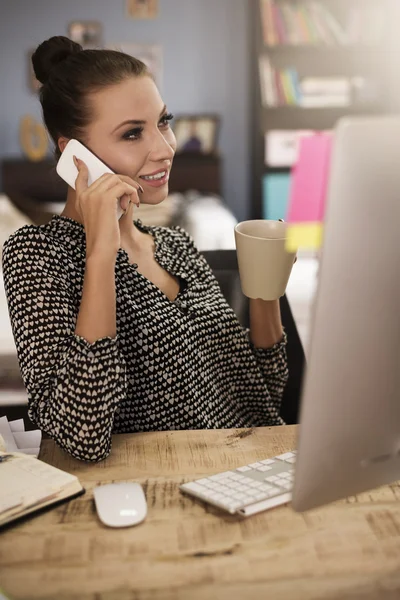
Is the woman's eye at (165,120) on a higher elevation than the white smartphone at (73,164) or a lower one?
higher

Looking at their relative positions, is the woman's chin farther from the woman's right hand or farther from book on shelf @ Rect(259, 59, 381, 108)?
book on shelf @ Rect(259, 59, 381, 108)

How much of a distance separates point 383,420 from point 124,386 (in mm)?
463

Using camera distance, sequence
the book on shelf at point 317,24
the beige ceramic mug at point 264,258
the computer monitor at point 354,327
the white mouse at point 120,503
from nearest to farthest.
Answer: the computer monitor at point 354,327 < the white mouse at point 120,503 < the beige ceramic mug at point 264,258 < the book on shelf at point 317,24

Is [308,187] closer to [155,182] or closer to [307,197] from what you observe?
[307,197]

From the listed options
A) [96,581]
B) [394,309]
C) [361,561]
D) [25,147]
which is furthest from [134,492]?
[25,147]

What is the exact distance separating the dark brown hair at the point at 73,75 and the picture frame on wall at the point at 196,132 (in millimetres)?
3461

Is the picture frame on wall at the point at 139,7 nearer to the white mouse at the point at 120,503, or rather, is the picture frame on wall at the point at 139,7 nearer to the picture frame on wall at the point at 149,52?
the picture frame on wall at the point at 149,52

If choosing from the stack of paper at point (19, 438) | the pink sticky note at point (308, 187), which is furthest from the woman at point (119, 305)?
the pink sticky note at point (308, 187)

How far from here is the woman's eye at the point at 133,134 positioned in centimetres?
135

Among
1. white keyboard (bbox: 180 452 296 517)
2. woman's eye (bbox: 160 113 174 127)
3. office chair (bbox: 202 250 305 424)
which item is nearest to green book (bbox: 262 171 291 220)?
office chair (bbox: 202 250 305 424)

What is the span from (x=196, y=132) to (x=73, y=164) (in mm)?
3669

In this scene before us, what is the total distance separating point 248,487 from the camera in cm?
94

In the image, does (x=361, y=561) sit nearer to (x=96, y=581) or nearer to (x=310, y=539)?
(x=310, y=539)

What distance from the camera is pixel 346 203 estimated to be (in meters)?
0.63
